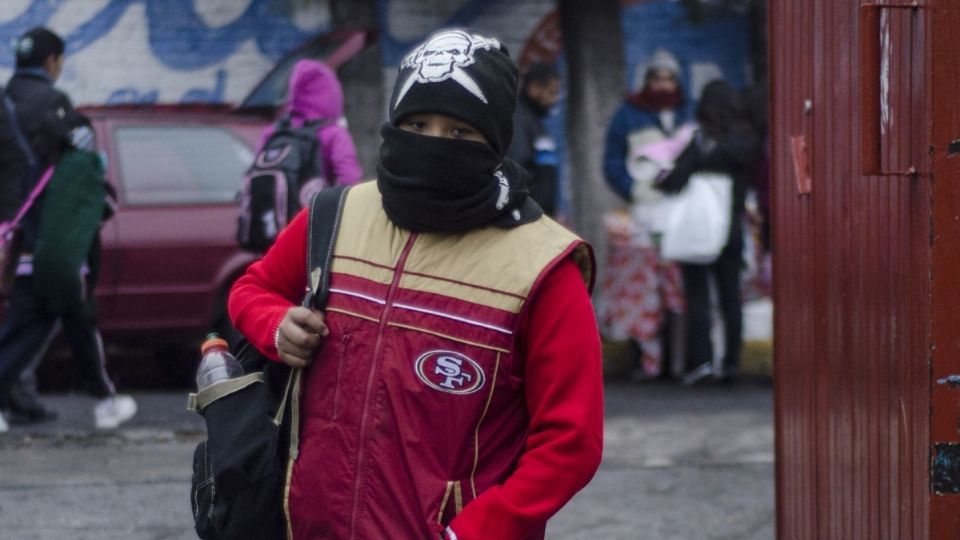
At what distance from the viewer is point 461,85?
2.87 meters

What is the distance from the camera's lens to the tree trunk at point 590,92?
12.0 metres

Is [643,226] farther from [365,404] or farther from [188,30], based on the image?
[365,404]

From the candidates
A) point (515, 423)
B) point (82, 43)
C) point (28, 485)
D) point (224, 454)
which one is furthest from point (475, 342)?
point (82, 43)

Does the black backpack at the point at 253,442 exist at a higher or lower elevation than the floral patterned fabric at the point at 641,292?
higher

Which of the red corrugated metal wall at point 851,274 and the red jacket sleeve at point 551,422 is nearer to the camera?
the red jacket sleeve at point 551,422

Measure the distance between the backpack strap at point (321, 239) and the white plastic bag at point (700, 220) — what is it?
22.5ft

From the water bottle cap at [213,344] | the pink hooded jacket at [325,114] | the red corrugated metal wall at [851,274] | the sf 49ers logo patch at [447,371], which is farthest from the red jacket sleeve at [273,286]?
the pink hooded jacket at [325,114]

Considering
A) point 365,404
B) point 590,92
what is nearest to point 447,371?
point 365,404

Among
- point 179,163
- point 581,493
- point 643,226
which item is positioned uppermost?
point 179,163

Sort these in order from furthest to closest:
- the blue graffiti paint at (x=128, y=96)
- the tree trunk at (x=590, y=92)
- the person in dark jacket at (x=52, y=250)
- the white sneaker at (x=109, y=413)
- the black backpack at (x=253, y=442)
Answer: the blue graffiti paint at (x=128, y=96) < the tree trunk at (x=590, y=92) < the white sneaker at (x=109, y=413) < the person in dark jacket at (x=52, y=250) < the black backpack at (x=253, y=442)

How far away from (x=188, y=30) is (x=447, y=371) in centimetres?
1222

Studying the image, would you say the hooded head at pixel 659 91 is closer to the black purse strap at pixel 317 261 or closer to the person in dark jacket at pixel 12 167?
the person in dark jacket at pixel 12 167

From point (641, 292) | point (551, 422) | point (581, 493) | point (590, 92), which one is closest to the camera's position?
point (551, 422)

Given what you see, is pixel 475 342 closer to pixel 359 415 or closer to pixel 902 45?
pixel 359 415
